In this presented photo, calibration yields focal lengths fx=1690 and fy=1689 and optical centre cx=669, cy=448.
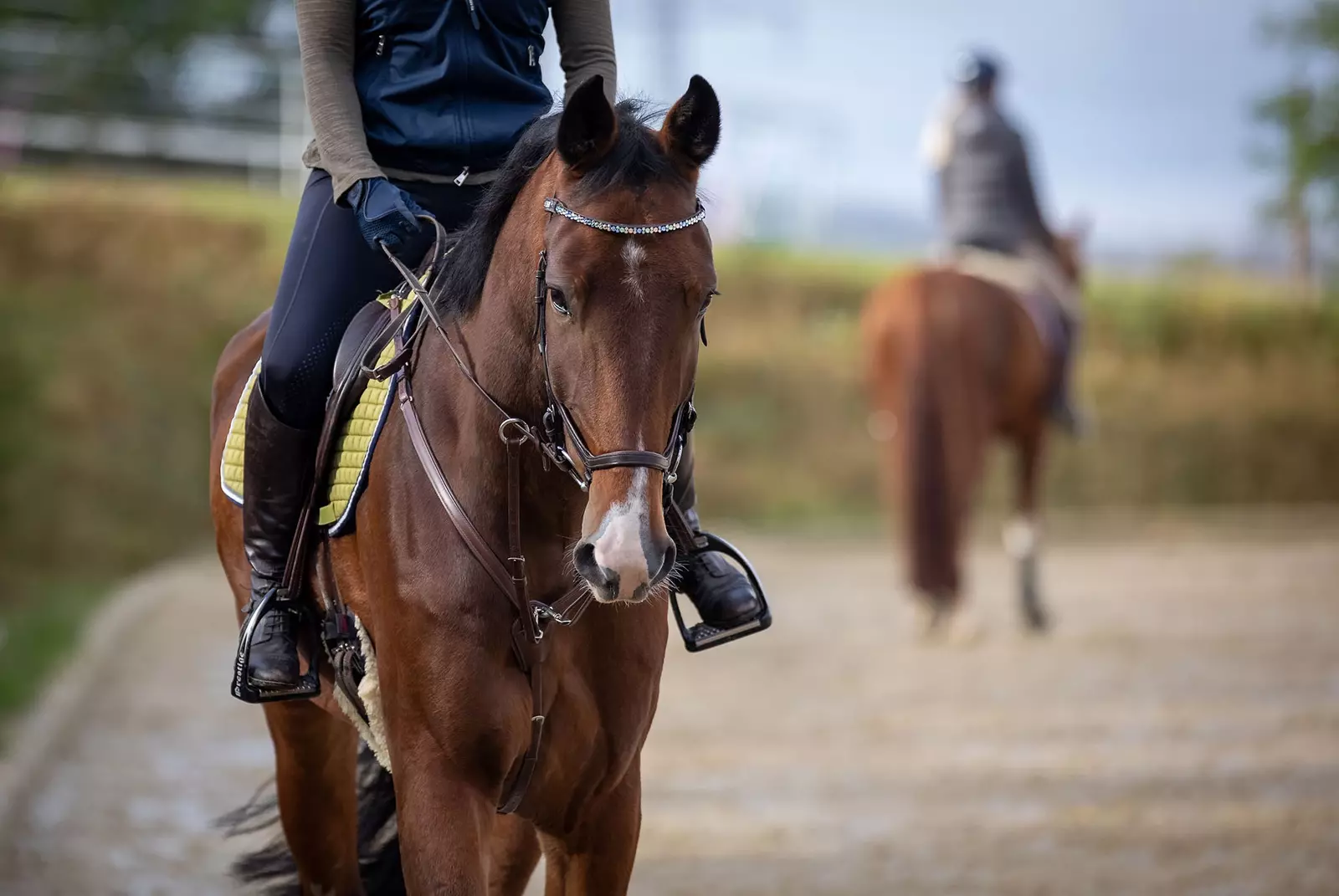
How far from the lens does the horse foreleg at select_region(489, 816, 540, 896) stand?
12.8 ft

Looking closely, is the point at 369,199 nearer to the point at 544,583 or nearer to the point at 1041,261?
the point at 544,583

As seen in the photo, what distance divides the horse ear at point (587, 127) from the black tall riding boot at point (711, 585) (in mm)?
861

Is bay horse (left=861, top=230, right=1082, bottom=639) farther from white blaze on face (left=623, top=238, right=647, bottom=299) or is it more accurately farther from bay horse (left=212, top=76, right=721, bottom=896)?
white blaze on face (left=623, top=238, right=647, bottom=299)

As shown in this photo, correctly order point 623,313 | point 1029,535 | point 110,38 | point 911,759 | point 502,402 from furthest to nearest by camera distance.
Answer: point 110,38
point 1029,535
point 911,759
point 502,402
point 623,313

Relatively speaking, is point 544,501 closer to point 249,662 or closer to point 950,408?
point 249,662

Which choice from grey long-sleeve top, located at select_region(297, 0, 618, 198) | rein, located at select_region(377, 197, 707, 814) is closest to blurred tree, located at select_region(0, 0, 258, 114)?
grey long-sleeve top, located at select_region(297, 0, 618, 198)

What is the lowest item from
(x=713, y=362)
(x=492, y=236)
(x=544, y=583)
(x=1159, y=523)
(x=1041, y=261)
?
(x=1159, y=523)

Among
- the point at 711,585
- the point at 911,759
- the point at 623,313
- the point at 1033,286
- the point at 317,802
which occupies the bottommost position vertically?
the point at 911,759

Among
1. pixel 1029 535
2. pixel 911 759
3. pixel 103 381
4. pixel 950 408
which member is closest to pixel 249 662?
pixel 911 759

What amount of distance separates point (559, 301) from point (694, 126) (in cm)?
44

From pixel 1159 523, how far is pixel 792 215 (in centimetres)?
944

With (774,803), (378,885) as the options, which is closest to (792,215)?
(774,803)

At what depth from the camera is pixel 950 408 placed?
11.4 metres

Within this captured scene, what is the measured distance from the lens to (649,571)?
2.81 metres
